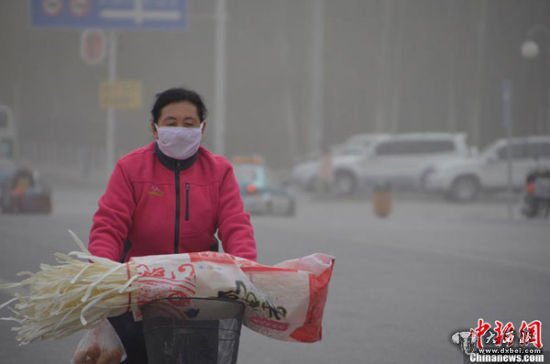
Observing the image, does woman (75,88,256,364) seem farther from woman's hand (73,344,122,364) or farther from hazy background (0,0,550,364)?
hazy background (0,0,550,364)

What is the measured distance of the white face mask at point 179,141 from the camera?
4121 millimetres

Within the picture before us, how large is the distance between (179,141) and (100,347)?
78cm

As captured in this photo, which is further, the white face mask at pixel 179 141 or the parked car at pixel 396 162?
the parked car at pixel 396 162

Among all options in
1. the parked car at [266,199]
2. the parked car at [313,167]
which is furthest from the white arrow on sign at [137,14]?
the parked car at [266,199]

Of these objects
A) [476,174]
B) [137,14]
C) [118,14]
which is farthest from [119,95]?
[476,174]

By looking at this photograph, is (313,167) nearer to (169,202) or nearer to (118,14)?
(118,14)

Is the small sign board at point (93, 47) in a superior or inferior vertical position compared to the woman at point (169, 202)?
superior

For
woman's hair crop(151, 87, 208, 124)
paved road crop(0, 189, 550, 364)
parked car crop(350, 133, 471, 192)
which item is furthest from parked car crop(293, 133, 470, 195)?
woman's hair crop(151, 87, 208, 124)

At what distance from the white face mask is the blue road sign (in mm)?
33595

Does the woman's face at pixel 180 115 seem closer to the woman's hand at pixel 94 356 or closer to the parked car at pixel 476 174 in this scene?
the woman's hand at pixel 94 356

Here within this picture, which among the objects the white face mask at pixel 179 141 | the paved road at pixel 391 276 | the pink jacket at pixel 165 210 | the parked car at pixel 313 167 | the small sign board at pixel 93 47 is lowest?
the parked car at pixel 313 167

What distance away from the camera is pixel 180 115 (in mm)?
4215

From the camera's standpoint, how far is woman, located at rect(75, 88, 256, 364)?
414 centimetres

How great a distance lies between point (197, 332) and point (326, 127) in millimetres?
55253
